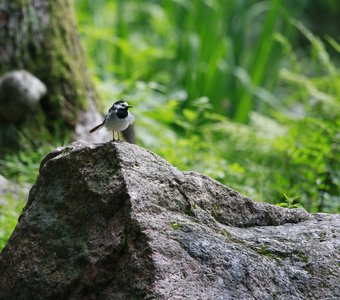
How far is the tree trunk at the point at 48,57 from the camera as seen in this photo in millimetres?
5785

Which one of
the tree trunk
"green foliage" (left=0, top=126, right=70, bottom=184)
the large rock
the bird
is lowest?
the large rock

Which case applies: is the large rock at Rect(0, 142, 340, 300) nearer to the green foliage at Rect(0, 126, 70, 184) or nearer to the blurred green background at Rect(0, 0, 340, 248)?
the blurred green background at Rect(0, 0, 340, 248)

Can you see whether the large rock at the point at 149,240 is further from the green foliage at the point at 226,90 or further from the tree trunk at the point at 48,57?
the tree trunk at the point at 48,57

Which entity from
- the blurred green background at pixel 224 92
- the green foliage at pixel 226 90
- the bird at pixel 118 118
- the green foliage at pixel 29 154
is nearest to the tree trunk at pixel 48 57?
the green foliage at pixel 29 154

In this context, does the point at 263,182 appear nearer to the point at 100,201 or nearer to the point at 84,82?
the point at 84,82

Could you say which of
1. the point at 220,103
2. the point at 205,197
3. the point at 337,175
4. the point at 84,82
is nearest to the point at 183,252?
the point at 205,197

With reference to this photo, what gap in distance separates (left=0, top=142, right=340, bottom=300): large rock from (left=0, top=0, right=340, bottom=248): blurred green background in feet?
4.17

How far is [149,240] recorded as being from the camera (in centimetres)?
259

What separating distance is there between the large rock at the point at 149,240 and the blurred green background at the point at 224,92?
Result: 4.17 feet

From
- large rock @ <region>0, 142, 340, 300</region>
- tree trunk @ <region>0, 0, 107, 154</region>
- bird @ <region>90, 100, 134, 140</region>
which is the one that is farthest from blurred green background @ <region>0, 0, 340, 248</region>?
large rock @ <region>0, 142, 340, 300</region>

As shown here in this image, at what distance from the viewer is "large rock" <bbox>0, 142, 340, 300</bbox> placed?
2.61 meters

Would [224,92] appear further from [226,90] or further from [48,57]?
[48,57]

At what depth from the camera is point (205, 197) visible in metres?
2.98

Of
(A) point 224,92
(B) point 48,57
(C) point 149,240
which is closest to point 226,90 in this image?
(A) point 224,92
